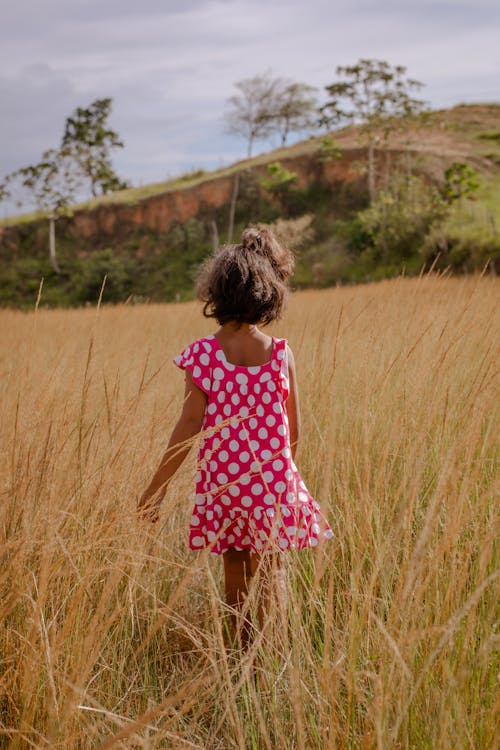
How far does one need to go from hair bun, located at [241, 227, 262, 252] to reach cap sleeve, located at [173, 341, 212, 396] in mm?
343

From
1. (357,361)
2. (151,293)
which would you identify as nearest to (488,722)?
(357,361)

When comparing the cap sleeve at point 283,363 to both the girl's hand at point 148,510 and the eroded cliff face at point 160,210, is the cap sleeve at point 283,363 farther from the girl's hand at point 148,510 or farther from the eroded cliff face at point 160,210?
the eroded cliff face at point 160,210

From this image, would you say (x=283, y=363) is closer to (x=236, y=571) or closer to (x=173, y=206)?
(x=236, y=571)

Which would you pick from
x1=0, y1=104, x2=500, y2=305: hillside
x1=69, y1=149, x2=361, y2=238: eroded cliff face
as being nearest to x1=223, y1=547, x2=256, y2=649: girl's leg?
x1=0, y1=104, x2=500, y2=305: hillside

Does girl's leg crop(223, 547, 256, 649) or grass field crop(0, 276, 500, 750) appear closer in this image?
grass field crop(0, 276, 500, 750)

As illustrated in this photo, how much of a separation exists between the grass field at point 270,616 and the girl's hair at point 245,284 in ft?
0.95

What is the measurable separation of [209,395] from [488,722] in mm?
1160

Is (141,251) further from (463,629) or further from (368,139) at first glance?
(463,629)

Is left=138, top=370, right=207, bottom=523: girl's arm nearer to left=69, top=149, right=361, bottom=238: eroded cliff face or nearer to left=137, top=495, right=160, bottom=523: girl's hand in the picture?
left=137, top=495, right=160, bottom=523: girl's hand

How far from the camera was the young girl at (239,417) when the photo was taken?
190 centimetres

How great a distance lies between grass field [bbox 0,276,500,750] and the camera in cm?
114

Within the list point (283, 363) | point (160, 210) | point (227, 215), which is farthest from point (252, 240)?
point (160, 210)

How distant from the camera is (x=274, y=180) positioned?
28266 mm

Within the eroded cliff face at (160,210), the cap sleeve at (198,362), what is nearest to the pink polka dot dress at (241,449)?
the cap sleeve at (198,362)
